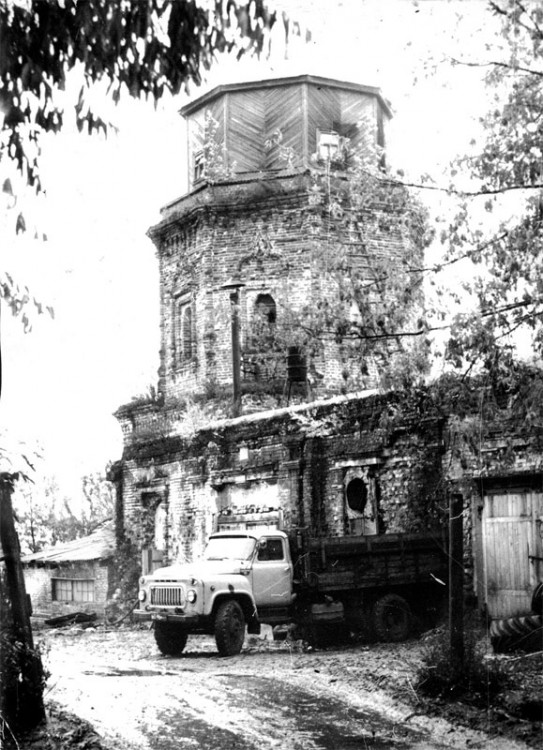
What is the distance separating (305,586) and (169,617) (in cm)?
218

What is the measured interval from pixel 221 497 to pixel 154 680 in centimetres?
924

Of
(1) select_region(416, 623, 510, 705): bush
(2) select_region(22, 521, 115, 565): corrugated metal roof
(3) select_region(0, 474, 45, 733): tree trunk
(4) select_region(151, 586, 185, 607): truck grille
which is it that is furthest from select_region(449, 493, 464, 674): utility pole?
(2) select_region(22, 521, 115, 565): corrugated metal roof

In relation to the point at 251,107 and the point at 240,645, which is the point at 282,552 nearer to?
the point at 240,645

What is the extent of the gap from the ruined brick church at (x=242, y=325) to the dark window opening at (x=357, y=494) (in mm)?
549

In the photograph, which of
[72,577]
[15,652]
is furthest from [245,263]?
[15,652]

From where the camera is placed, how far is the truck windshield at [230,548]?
611 inches

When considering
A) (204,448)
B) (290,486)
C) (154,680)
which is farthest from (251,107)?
(154,680)

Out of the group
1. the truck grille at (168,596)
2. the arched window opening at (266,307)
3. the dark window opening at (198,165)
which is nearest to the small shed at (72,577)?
the arched window opening at (266,307)

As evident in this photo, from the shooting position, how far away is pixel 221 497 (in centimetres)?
2116

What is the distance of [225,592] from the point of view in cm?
1462

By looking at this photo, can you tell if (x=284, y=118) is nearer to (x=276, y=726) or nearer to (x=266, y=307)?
(x=266, y=307)

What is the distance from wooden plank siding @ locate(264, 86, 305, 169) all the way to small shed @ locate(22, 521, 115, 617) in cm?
1061

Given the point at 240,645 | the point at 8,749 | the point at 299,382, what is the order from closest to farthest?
the point at 8,749, the point at 240,645, the point at 299,382

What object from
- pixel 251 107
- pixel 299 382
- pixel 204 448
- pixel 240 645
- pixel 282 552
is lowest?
pixel 240 645
